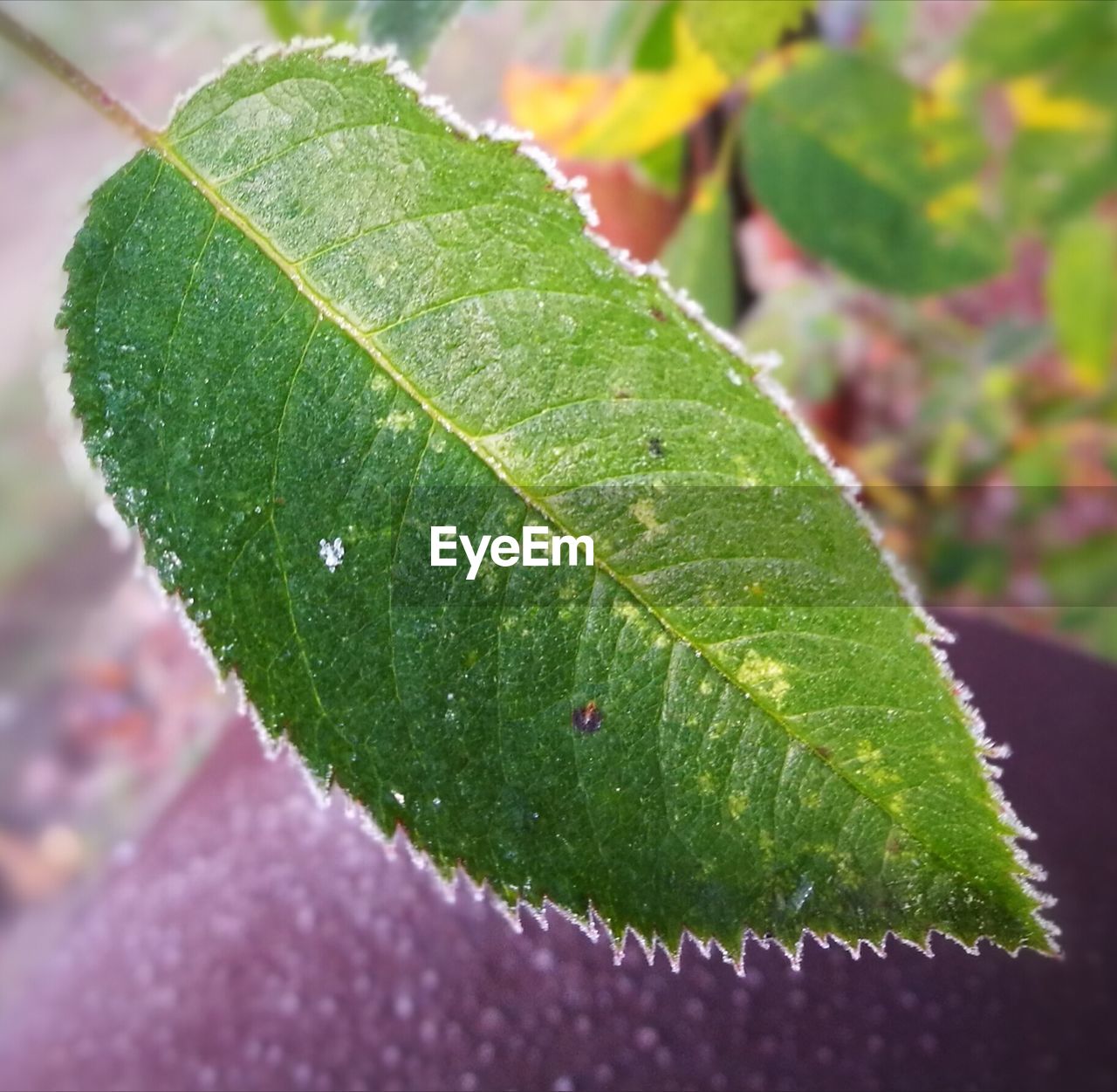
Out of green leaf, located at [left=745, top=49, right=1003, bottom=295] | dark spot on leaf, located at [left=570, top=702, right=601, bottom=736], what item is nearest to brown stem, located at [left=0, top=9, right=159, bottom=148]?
dark spot on leaf, located at [left=570, top=702, right=601, bottom=736]

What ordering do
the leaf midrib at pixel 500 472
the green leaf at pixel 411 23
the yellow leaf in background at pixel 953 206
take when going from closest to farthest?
the leaf midrib at pixel 500 472 < the green leaf at pixel 411 23 < the yellow leaf in background at pixel 953 206

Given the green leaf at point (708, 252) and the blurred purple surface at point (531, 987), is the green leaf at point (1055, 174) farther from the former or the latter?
the blurred purple surface at point (531, 987)

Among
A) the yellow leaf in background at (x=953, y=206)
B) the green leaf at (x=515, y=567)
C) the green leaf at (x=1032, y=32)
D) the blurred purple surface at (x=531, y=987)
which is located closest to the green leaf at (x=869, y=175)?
the yellow leaf in background at (x=953, y=206)

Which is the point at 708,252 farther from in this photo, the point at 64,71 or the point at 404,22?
the point at 64,71

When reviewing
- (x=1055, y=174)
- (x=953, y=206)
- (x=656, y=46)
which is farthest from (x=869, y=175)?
Answer: (x=1055, y=174)

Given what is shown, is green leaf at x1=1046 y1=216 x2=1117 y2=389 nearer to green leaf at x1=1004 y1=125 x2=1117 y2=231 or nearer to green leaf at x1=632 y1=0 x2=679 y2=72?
green leaf at x1=1004 y1=125 x2=1117 y2=231

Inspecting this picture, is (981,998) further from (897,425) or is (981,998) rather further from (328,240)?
(897,425)
